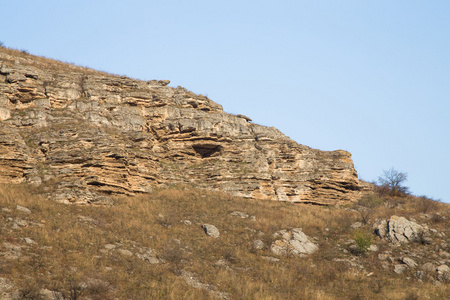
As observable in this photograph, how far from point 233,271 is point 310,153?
20.9 meters

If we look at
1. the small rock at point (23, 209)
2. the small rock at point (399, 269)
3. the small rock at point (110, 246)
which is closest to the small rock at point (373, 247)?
the small rock at point (399, 269)

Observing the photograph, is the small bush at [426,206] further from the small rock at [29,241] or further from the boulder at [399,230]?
the small rock at [29,241]

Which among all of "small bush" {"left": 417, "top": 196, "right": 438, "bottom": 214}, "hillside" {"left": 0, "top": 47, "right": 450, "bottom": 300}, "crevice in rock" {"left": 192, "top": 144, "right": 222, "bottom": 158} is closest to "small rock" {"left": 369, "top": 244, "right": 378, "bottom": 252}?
"hillside" {"left": 0, "top": 47, "right": 450, "bottom": 300}

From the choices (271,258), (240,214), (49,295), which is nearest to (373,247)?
(271,258)

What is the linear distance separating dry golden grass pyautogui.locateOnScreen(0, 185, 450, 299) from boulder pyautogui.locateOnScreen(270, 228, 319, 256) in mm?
592

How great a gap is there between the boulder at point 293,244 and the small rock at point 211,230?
3866mm

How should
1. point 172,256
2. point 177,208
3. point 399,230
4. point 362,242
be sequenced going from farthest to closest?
1. point 177,208
2. point 399,230
3. point 362,242
4. point 172,256

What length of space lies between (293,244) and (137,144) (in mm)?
17374

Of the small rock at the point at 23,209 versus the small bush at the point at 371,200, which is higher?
the small bush at the point at 371,200

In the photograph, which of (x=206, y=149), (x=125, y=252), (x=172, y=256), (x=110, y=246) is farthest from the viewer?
(x=206, y=149)

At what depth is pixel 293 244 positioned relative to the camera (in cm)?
2419

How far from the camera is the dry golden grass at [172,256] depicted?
15.8m

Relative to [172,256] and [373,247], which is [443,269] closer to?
[373,247]

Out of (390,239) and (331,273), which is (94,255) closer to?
(331,273)
